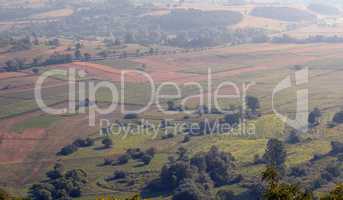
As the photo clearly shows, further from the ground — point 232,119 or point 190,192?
point 232,119

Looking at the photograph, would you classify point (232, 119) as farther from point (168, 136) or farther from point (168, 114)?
point (168, 136)

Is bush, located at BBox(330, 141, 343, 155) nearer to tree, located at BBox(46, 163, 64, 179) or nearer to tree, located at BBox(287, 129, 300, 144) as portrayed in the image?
tree, located at BBox(287, 129, 300, 144)

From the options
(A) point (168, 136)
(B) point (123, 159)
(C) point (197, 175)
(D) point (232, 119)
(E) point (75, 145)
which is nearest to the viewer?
(C) point (197, 175)

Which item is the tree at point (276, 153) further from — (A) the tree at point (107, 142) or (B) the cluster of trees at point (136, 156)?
(A) the tree at point (107, 142)

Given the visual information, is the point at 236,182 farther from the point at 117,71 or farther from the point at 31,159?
the point at 117,71

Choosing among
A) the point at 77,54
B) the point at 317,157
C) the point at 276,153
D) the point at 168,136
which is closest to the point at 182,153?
the point at 168,136

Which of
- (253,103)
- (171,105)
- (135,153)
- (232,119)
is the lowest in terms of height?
(135,153)
